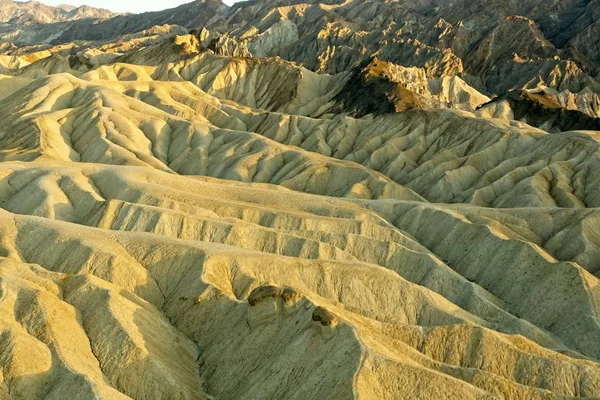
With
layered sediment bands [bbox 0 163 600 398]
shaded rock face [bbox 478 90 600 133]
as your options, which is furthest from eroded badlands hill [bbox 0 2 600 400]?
shaded rock face [bbox 478 90 600 133]

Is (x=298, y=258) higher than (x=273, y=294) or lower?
lower

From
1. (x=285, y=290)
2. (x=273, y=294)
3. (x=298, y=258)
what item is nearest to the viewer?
(x=273, y=294)

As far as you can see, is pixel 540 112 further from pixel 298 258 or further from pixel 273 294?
pixel 273 294

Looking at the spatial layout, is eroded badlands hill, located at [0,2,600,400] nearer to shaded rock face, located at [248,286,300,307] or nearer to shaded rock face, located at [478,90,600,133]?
shaded rock face, located at [248,286,300,307]

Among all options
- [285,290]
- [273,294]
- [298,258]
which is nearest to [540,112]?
[298,258]

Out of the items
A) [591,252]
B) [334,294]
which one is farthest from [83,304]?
[591,252]

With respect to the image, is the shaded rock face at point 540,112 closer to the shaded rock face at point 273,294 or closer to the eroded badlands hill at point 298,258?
the eroded badlands hill at point 298,258

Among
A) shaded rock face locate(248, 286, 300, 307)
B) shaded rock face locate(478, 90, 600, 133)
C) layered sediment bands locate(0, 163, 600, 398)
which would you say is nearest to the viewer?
layered sediment bands locate(0, 163, 600, 398)

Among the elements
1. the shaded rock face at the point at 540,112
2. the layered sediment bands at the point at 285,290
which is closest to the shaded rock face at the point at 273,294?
the layered sediment bands at the point at 285,290
